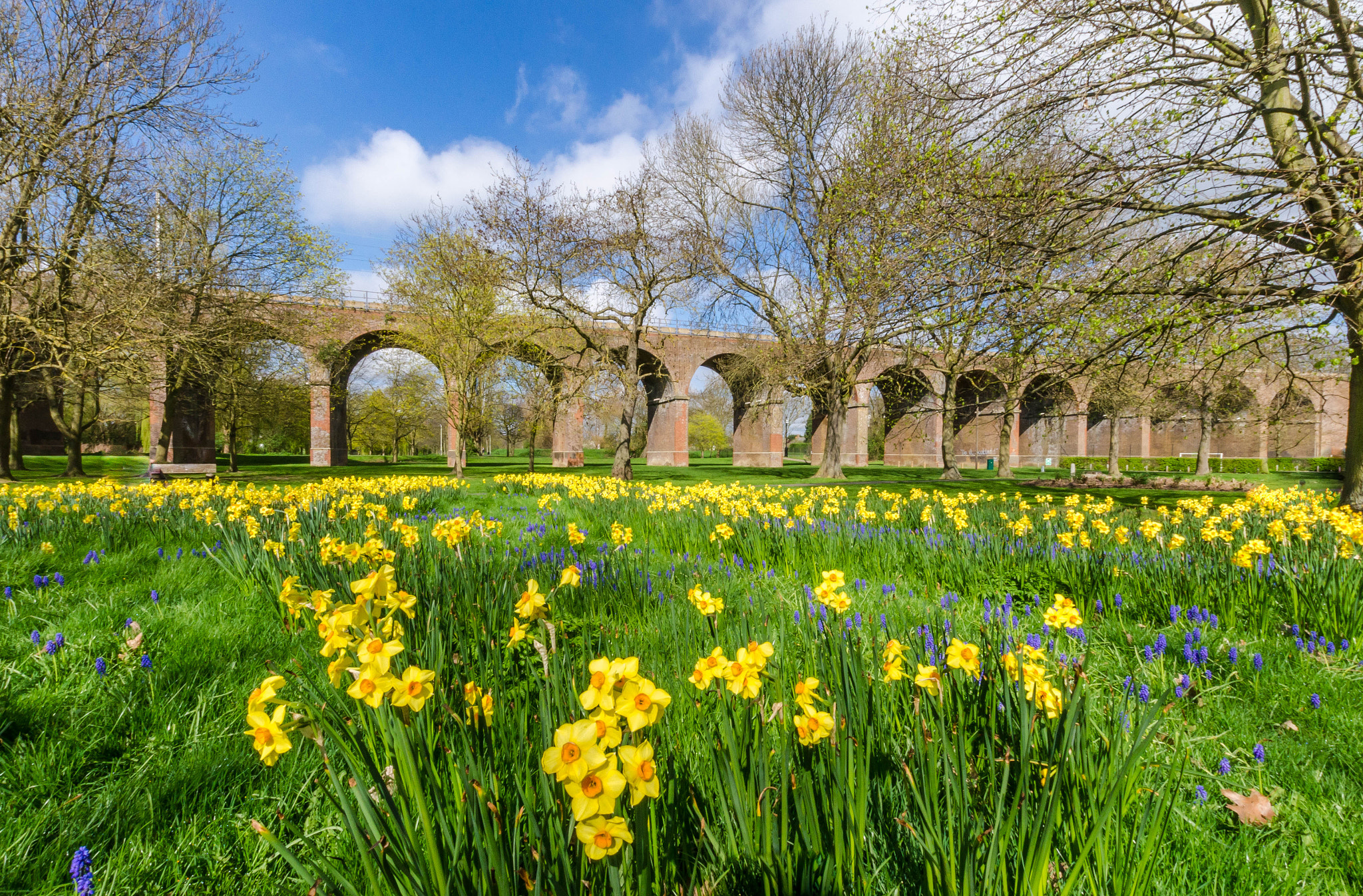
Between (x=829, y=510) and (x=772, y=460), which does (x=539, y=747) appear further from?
(x=772, y=460)

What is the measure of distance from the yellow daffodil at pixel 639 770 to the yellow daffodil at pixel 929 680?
0.64 m

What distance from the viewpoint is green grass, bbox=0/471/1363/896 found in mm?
1317

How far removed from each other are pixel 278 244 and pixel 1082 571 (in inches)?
850

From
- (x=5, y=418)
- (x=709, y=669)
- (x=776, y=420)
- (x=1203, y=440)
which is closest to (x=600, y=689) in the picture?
(x=709, y=669)

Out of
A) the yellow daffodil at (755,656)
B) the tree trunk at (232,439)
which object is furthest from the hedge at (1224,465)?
the tree trunk at (232,439)

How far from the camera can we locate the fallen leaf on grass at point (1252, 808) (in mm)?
1451

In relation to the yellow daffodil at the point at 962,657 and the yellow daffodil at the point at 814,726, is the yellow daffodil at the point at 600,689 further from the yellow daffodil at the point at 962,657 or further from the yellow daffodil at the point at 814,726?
the yellow daffodil at the point at 962,657

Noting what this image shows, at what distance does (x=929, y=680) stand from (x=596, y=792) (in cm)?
77

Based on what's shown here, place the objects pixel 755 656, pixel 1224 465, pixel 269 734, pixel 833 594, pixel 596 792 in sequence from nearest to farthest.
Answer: pixel 596 792
pixel 269 734
pixel 755 656
pixel 833 594
pixel 1224 465

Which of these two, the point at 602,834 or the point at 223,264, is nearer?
the point at 602,834

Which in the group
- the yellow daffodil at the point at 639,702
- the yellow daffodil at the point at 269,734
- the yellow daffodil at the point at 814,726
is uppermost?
the yellow daffodil at the point at 639,702

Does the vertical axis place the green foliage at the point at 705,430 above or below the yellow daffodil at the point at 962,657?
above

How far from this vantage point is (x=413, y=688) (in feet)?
3.18

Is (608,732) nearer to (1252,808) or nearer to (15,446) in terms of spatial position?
(1252,808)
